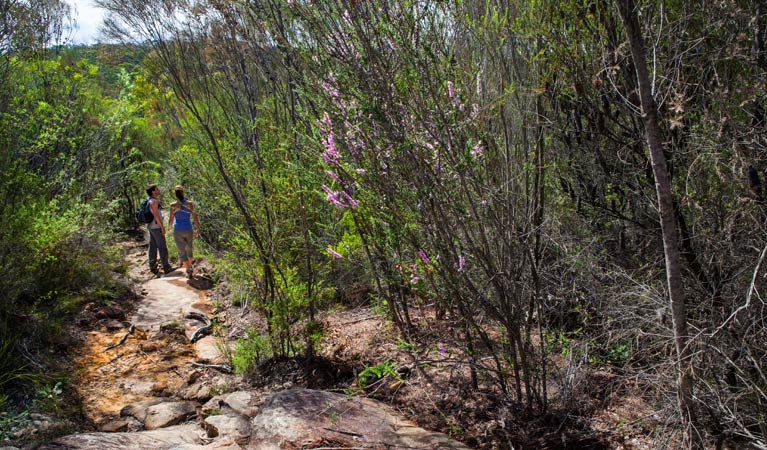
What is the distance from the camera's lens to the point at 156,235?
32.6ft


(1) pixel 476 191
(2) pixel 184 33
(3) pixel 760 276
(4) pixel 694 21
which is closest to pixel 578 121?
(4) pixel 694 21

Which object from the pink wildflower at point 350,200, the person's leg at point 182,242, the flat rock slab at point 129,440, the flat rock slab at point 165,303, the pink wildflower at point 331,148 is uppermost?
the pink wildflower at point 331,148

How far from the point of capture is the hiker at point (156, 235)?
373 inches

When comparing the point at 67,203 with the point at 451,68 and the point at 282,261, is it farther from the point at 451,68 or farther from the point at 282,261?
the point at 451,68

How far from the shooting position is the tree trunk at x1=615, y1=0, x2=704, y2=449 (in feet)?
8.68

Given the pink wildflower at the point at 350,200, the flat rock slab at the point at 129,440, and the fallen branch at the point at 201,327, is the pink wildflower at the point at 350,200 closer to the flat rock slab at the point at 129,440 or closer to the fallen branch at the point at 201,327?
the flat rock slab at the point at 129,440

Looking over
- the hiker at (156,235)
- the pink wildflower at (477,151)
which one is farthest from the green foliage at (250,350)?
the hiker at (156,235)

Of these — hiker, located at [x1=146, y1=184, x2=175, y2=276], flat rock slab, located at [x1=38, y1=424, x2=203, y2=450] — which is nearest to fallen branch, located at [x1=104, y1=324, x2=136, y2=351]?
hiker, located at [x1=146, y1=184, x2=175, y2=276]

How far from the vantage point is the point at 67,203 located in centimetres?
864

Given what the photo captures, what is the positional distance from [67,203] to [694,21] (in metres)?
8.63

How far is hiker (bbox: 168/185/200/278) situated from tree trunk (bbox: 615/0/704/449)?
7.78 metres

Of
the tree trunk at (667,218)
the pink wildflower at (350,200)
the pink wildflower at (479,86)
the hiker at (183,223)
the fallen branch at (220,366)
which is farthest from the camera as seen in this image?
the hiker at (183,223)

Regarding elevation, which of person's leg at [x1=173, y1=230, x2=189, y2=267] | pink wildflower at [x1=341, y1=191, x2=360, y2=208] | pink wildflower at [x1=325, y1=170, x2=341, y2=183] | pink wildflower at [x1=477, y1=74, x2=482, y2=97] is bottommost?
person's leg at [x1=173, y1=230, x2=189, y2=267]

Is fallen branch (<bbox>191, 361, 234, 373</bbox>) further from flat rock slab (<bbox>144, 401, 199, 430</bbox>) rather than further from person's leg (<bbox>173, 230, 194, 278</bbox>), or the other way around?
person's leg (<bbox>173, 230, 194, 278</bbox>)
